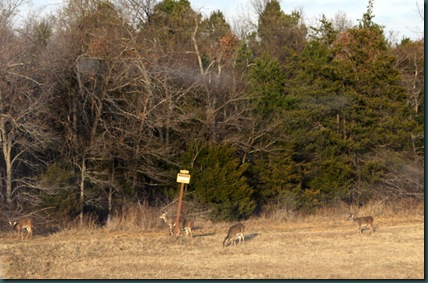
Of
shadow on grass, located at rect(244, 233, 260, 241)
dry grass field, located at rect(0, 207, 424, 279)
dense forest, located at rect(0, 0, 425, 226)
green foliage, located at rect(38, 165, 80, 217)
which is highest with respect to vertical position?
dense forest, located at rect(0, 0, 425, 226)

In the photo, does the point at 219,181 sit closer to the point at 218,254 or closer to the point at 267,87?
the point at 267,87

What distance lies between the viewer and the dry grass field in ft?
49.9

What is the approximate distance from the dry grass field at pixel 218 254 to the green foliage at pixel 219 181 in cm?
176

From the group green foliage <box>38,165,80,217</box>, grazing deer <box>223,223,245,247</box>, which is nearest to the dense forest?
green foliage <box>38,165,80,217</box>

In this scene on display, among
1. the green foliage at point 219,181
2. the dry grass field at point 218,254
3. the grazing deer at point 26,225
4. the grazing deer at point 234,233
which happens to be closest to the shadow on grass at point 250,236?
the dry grass field at point 218,254

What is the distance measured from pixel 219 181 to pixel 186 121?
2.62 m

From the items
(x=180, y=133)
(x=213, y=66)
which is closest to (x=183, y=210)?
(x=180, y=133)

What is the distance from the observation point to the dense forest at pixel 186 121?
23875 mm

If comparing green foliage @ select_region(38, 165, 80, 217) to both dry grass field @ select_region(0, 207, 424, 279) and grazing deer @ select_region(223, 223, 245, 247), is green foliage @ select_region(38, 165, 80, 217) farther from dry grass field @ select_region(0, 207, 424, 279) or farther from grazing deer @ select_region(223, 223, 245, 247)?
grazing deer @ select_region(223, 223, 245, 247)

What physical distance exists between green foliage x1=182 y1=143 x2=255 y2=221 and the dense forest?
5 cm

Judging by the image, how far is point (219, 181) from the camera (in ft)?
86.7

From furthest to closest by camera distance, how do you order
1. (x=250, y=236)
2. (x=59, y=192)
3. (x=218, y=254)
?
(x=59, y=192) → (x=250, y=236) → (x=218, y=254)

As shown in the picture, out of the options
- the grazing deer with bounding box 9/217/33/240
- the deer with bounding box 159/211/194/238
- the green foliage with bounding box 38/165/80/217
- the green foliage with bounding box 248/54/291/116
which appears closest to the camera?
the grazing deer with bounding box 9/217/33/240

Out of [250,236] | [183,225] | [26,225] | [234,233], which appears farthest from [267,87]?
[26,225]
